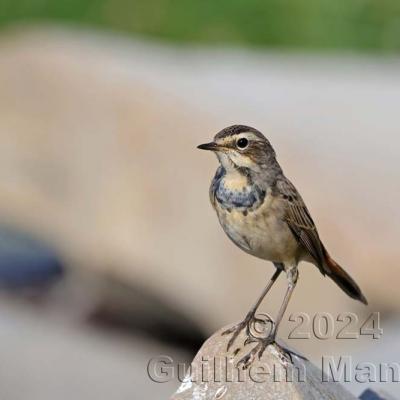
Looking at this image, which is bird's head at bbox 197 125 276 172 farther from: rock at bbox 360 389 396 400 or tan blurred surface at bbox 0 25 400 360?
tan blurred surface at bbox 0 25 400 360

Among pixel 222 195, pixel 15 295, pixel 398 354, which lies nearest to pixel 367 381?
pixel 398 354

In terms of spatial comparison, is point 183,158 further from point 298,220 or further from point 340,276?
point 298,220

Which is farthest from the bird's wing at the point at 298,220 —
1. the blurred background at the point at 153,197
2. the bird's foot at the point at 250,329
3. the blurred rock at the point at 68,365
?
the blurred rock at the point at 68,365

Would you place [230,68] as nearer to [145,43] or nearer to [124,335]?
[145,43]

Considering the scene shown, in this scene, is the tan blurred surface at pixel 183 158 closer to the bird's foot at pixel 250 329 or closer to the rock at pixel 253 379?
the bird's foot at pixel 250 329

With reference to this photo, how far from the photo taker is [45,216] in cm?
1500

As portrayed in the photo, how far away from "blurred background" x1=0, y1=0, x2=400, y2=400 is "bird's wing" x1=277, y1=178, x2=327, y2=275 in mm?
1266

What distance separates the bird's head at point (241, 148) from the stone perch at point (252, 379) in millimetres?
950

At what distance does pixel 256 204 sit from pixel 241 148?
29cm

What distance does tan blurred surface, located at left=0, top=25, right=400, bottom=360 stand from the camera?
1216 cm

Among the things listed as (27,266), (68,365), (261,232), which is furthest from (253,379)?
(27,266)

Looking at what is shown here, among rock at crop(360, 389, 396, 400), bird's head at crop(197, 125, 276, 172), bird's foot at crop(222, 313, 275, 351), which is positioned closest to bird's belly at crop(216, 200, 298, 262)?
bird's head at crop(197, 125, 276, 172)

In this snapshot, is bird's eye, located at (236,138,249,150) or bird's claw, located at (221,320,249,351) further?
bird's eye, located at (236,138,249,150)

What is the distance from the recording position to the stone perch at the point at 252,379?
7.15 m
